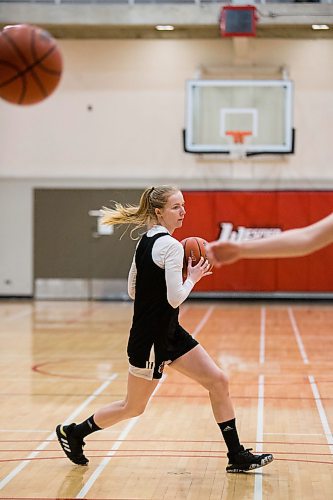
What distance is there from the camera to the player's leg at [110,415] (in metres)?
5.52

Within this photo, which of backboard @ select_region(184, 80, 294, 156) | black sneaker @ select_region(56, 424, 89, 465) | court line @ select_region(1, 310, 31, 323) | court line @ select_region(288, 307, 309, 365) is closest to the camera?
black sneaker @ select_region(56, 424, 89, 465)

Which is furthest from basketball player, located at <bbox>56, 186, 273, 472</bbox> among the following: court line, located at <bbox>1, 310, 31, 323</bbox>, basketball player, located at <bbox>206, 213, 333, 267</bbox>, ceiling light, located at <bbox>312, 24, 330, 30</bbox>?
ceiling light, located at <bbox>312, 24, 330, 30</bbox>

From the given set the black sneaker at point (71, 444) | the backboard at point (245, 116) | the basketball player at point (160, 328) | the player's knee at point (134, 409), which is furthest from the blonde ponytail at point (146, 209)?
the backboard at point (245, 116)

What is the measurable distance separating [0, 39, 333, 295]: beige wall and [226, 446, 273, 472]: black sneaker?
15414 mm

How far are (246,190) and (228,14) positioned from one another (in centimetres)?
→ 408

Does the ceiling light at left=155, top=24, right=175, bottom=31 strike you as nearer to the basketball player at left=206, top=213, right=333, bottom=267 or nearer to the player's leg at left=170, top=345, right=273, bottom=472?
the player's leg at left=170, top=345, right=273, bottom=472

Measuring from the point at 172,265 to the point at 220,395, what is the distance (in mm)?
938

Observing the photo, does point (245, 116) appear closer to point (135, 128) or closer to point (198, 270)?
point (135, 128)

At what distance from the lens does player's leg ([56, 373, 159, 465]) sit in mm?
5520

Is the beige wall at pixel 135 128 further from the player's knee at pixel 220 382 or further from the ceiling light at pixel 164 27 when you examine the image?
the player's knee at pixel 220 382

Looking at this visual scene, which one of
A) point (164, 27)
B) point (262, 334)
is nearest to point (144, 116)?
point (164, 27)

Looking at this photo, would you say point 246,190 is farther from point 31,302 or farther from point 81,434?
point 81,434

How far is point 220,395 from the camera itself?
5719 millimetres

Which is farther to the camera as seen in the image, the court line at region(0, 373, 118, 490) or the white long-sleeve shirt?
the court line at region(0, 373, 118, 490)
